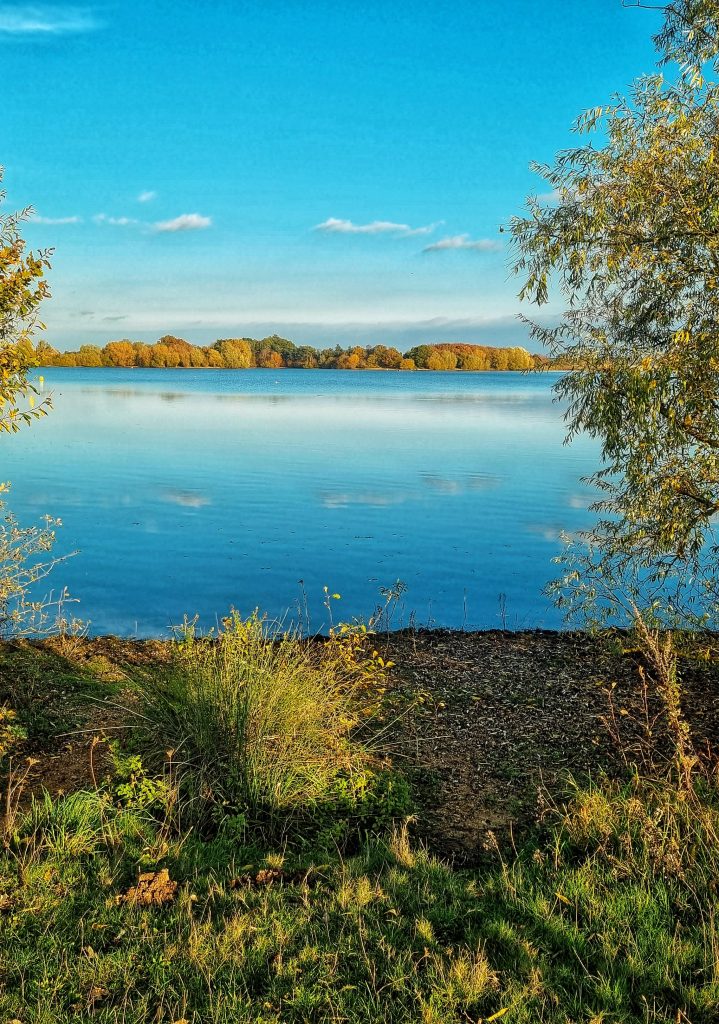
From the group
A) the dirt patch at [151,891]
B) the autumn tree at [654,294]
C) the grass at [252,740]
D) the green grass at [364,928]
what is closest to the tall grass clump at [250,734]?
the grass at [252,740]

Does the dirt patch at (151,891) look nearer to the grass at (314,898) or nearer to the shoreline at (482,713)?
the grass at (314,898)

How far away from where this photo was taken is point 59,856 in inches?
167

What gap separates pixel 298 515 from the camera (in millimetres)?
17547

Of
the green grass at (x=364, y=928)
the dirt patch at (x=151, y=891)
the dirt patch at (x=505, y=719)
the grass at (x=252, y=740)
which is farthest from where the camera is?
the dirt patch at (x=505, y=719)

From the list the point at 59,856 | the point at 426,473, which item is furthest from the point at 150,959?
the point at 426,473

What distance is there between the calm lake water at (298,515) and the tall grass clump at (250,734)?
5014mm

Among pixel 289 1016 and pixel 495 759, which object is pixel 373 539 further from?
pixel 289 1016

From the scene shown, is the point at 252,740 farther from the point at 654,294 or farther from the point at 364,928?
the point at 654,294

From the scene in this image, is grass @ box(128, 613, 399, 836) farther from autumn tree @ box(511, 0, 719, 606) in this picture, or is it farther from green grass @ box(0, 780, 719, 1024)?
autumn tree @ box(511, 0, 719, 606)

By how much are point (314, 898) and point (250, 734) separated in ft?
4.42

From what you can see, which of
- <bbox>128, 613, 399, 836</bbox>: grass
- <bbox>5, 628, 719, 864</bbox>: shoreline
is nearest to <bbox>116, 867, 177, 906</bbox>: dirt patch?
<bbox>128, 613, 399, 836</bbox>: grass

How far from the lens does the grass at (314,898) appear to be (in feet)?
10.6

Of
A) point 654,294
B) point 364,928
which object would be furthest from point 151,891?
point 654,294

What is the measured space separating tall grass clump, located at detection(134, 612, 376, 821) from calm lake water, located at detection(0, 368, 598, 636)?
5.01 metres
